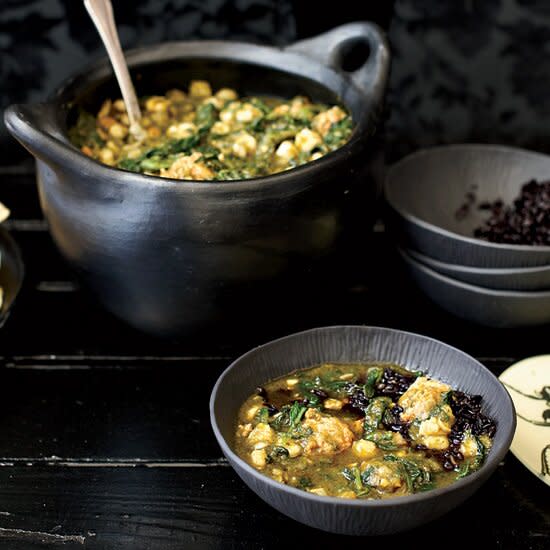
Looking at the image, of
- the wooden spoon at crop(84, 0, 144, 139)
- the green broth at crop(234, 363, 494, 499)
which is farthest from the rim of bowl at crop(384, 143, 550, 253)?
the wooden spoon at crop(84, 0, 144, 139)

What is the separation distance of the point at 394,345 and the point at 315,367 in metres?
0.15

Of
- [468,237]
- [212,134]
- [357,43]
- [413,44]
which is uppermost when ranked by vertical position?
[357,43]

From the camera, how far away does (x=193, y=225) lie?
1653mm

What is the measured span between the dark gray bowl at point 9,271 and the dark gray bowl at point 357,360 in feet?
1.77

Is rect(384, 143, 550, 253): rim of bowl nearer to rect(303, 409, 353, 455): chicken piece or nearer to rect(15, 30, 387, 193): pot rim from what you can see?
rect(15, 30, 387, 193): pot rim

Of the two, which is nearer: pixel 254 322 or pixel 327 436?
pixel 327 436

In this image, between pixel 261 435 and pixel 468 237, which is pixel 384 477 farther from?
pixel 468 237

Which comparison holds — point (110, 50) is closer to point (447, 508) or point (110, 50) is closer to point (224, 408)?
point (224, 408)

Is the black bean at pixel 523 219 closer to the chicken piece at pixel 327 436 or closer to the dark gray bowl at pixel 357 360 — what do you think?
the dark gray bowl at pixel 357 360

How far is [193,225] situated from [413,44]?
4.37 feet

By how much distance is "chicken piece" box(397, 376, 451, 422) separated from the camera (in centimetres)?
Answer: 155

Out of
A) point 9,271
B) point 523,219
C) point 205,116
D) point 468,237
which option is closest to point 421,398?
point 468,237

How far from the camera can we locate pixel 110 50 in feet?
6.30

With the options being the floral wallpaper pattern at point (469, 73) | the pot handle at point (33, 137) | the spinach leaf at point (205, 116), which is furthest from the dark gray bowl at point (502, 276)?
the floral wallpaper pattern at point (469, 73)
